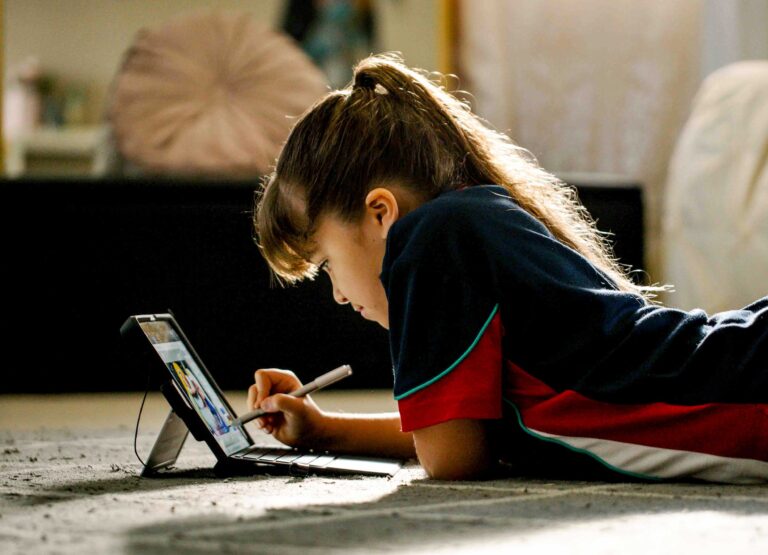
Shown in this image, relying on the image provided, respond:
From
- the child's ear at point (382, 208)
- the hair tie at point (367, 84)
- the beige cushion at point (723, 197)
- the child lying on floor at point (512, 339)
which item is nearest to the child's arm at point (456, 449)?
the child lying on floor at point (512, 339)

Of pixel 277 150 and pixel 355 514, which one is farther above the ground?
pixel 277 150

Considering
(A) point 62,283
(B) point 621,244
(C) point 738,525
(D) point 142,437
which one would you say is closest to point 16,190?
(A) point 62,283

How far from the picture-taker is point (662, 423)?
36.4 inches

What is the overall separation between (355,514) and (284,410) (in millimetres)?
356

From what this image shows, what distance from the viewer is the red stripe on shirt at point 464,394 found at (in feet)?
2.92

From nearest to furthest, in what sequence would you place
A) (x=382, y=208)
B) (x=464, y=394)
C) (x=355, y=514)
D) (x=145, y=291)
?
(x=355, y=514), (x=464, y=394), (x=382, y=208), (x=145, y=291)

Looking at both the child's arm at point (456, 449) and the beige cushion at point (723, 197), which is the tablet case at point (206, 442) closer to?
the child's arm at point (456, 449)

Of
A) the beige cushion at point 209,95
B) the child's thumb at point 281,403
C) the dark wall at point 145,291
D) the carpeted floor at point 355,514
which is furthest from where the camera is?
the beige cushion at point 209,95

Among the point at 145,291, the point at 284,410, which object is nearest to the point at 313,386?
the point at 284,410

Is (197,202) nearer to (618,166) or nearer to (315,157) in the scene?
(315,157)

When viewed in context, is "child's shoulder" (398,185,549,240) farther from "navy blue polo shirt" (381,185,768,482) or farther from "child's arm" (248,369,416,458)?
"child's arm" (248,369,416,458)

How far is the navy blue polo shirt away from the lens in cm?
91

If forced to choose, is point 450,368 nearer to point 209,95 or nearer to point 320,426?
point 320,426

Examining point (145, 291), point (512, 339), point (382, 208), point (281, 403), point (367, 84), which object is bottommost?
point (145, 291)
